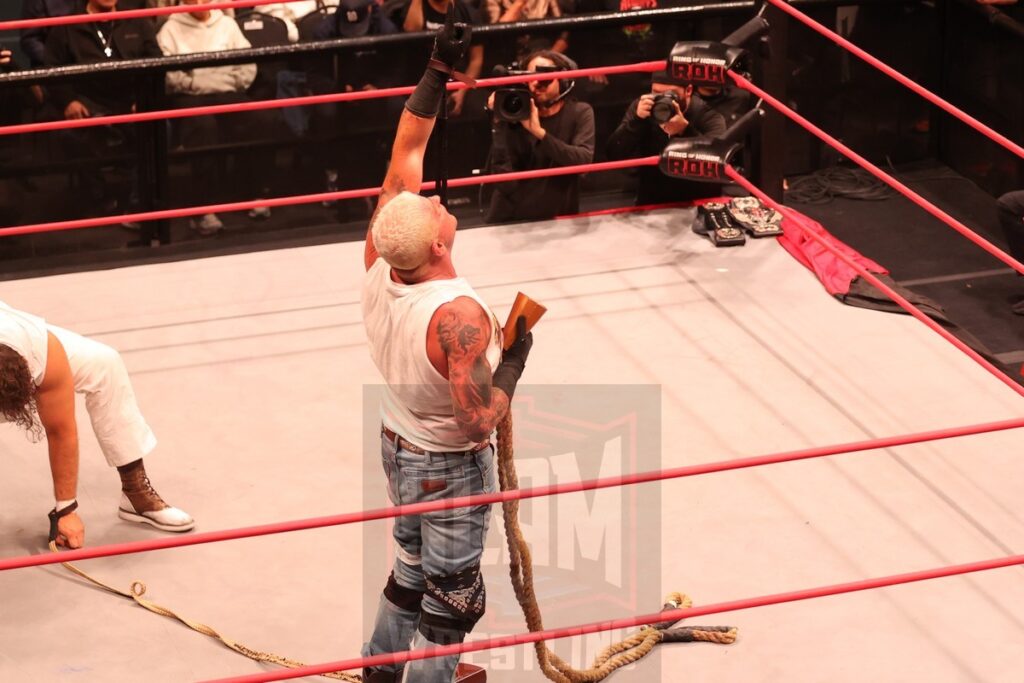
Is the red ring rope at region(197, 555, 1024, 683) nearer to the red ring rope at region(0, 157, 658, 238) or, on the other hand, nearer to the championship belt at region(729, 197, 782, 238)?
the red ring rope at region(0, 157, 658, 238)

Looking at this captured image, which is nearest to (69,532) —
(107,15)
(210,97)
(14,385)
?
(14,385)

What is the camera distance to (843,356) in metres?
5.30

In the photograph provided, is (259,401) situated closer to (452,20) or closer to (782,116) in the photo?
(452,20)

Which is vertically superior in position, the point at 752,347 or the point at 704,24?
the point at 704,24

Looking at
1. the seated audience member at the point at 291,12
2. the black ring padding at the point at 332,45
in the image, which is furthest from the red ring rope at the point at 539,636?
the seated audience member at the point at 291,12

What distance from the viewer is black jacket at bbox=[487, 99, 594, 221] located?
19.9ft

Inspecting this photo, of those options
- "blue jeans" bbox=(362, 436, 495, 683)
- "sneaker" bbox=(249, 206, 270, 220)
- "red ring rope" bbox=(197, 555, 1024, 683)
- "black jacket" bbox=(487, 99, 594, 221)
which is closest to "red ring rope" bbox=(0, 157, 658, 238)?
"black jacket" bbox=(487, 99, 594, 221)

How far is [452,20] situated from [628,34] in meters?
3.08

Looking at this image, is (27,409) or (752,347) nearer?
(27,409)

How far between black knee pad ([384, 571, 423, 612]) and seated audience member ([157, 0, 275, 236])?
10.2ft

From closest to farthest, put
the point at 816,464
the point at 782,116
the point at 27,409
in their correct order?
the point at 27,409, the point at 816,464, the point at 782,116

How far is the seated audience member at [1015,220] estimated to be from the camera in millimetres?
6242

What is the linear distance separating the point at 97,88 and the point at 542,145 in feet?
6.11

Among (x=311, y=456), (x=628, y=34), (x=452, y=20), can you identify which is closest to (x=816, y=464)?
(x=311, y=456)
